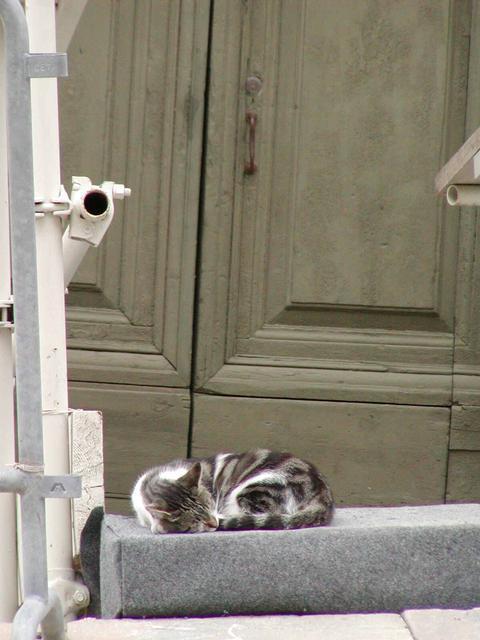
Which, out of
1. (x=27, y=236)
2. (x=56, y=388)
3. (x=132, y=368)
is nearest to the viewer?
(x=27, y=236)

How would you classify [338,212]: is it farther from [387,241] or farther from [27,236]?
[27,236]

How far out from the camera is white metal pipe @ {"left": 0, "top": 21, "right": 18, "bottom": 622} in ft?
9.01

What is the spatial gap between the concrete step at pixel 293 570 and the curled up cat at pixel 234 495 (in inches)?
10.3

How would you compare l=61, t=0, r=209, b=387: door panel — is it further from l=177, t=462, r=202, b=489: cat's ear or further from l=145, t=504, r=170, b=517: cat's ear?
l=145, t=504, r=170, b=517: cat's ear

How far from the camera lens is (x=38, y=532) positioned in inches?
93.9

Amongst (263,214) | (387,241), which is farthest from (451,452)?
(263,214)

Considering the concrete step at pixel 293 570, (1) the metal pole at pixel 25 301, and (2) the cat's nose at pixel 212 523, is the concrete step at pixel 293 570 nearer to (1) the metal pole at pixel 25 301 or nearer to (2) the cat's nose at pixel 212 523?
(2) the cat's nose at pixel 212 523

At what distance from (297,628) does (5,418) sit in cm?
89

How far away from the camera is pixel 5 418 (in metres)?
2.92

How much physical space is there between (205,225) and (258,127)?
48cm

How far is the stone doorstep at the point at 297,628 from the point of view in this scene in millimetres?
2877

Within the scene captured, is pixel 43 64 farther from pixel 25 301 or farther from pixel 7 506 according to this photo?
pixel 7 506

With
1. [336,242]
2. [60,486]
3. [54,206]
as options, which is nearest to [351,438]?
[336,242]

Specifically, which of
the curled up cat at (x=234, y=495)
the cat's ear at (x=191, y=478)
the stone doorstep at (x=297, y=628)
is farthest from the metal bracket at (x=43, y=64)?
the cat's ear at (x=191, y=478)
